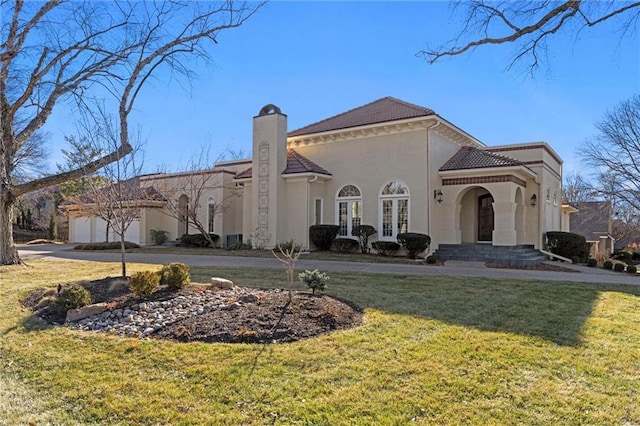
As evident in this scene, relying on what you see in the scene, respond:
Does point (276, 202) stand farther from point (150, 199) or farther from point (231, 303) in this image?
point (231, 303)

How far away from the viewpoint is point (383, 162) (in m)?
19.1

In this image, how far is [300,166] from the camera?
65.7ft

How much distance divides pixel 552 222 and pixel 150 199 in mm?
23282

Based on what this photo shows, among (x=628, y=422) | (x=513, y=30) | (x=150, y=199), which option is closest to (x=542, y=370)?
(x=628, y=422)

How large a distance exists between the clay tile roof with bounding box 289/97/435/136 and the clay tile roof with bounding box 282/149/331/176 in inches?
55.3

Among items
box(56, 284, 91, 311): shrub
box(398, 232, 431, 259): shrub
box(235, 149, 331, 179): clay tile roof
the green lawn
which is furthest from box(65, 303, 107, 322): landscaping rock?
box(235, 149, 331, 179): clay tile roof

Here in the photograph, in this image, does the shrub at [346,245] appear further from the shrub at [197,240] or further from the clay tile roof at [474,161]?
the shrub at [197,240]

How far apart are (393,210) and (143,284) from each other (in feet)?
44.0

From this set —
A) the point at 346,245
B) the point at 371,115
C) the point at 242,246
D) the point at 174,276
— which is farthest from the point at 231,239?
the point at 174,276

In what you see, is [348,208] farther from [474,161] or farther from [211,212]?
[211,212]

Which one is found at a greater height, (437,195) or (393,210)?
(437,195)

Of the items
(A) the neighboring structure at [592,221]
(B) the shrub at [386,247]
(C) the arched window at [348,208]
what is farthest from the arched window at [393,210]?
(A) the neighboring structure at [592,221]

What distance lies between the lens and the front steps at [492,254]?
54.7 feet

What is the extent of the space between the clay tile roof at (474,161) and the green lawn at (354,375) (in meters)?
11.6
